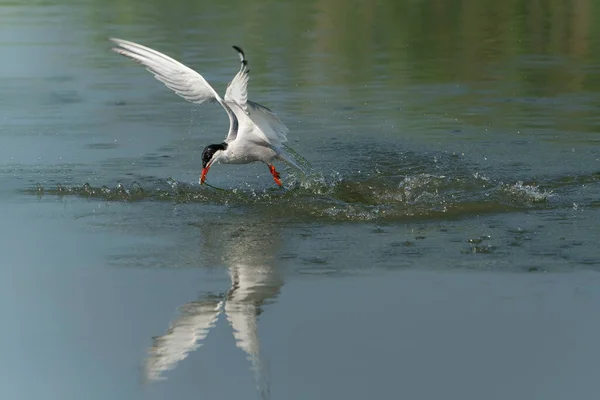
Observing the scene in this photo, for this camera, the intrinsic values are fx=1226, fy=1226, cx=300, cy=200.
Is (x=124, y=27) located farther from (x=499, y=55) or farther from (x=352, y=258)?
(x=352, y=258)

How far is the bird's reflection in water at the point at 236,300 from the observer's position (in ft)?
20.6

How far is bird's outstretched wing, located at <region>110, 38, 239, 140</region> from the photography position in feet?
31.7

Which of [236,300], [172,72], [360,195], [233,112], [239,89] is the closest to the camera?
[236,300]

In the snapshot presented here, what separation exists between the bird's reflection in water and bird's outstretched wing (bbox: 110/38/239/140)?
1.21 metres

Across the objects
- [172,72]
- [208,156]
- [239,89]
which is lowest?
[208,156]

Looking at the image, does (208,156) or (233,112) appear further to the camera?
(233,112)

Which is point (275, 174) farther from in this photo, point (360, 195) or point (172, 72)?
point (172, 72)

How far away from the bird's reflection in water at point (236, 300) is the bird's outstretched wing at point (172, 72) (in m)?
1.21

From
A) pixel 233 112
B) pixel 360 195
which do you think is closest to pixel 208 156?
pixel 233 112

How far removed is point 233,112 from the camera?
987 centimetres

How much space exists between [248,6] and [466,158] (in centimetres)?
1209

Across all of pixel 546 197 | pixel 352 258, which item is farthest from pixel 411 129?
pixel 352 258

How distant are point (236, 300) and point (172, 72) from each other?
10.1ft

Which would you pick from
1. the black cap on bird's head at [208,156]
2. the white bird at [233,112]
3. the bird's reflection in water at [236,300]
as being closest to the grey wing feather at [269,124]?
the white bird at [233,112]
